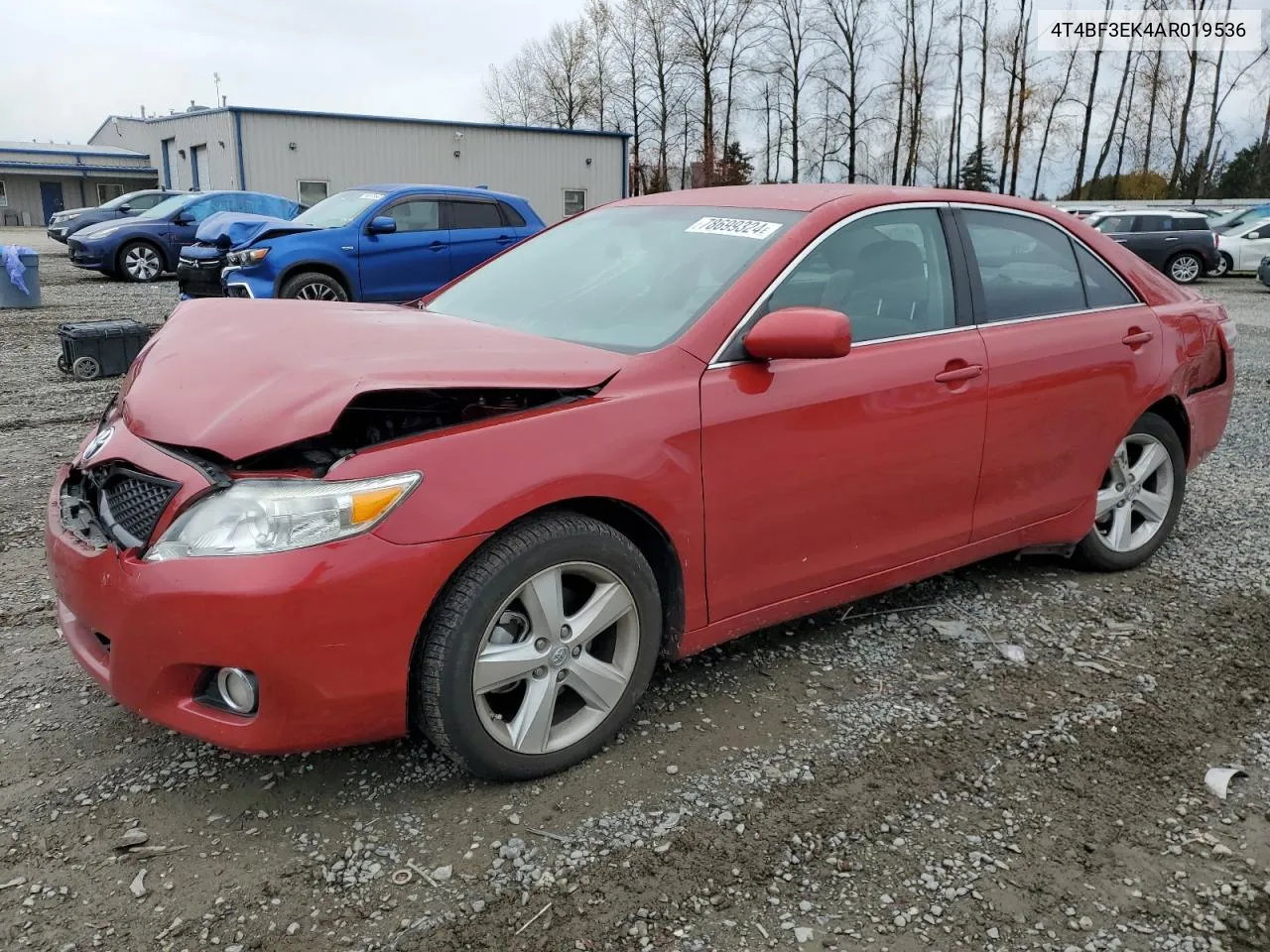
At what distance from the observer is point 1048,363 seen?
3.64 metres

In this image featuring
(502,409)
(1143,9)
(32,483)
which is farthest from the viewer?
(1143,9)

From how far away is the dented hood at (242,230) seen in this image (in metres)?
11.0

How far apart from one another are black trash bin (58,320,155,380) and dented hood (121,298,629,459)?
6036 millimetres

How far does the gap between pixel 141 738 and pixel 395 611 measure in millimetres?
1113

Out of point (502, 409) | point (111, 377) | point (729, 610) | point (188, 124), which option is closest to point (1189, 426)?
point (729, 610)

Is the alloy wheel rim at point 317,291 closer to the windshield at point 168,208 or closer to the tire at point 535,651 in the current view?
the tire at point 535,651

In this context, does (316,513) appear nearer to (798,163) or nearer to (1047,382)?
(1047,382)

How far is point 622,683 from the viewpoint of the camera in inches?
109

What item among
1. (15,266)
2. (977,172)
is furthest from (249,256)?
(977,172)

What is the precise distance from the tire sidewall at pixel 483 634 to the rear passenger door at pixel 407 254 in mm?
9085

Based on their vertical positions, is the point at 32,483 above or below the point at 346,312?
below

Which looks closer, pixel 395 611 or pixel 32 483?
pixel 395 611

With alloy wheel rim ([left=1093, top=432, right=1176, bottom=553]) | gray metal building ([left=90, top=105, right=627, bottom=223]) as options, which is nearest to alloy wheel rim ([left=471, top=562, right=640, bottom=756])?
alloy wheel rim ([left=1093, top=432, right=1176, bottom=553])

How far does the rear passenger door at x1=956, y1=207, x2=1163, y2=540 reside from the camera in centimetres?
355
